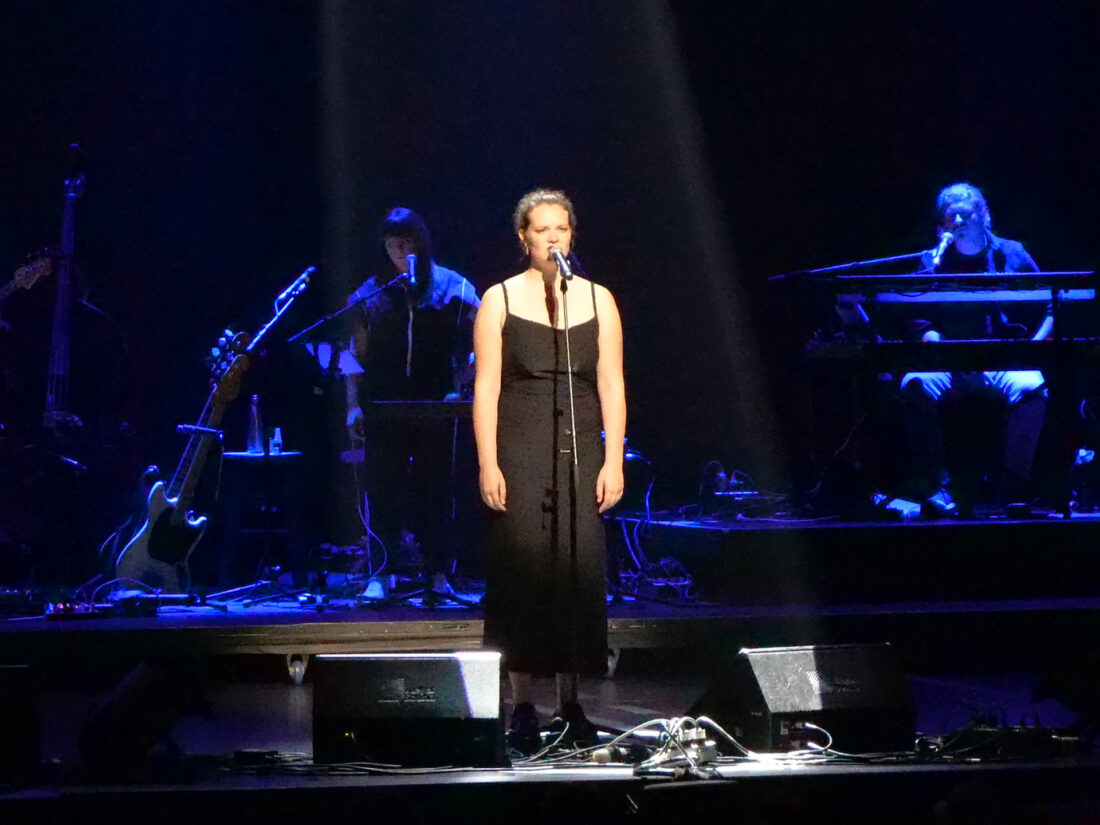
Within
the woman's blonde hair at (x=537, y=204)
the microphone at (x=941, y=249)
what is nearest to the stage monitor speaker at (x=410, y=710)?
the woman's blonde hair at (x=537, y=204)

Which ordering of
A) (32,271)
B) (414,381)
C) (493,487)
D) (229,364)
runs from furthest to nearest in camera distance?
(32,271) → (229,364) → (414,381) → (493,487)

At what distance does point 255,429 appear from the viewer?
719 cm

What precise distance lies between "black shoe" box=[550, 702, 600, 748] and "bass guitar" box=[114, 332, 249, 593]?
276 centimetres

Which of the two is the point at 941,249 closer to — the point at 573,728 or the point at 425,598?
the point at 425,598

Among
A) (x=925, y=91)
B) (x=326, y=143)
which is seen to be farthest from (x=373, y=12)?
(x=925, y=91)

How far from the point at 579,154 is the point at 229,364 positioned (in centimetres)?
310

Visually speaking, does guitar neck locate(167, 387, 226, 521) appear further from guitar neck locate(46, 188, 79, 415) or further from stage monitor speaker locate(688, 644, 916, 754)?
stage monitor speaker locate(688, 644, 916, 754)

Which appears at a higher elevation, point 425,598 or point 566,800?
point 425,598

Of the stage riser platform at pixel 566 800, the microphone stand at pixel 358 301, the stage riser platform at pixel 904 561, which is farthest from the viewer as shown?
the microphone stand at pixel 358 301

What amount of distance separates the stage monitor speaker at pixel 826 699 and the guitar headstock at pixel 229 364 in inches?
136

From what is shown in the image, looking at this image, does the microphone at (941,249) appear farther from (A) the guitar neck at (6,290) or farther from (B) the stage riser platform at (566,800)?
(A) the guitar neck at (6,290)

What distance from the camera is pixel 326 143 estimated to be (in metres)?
8.29

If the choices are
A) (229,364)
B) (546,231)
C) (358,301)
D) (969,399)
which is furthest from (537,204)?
(969,399)

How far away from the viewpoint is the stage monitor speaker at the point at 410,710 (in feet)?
12.5
